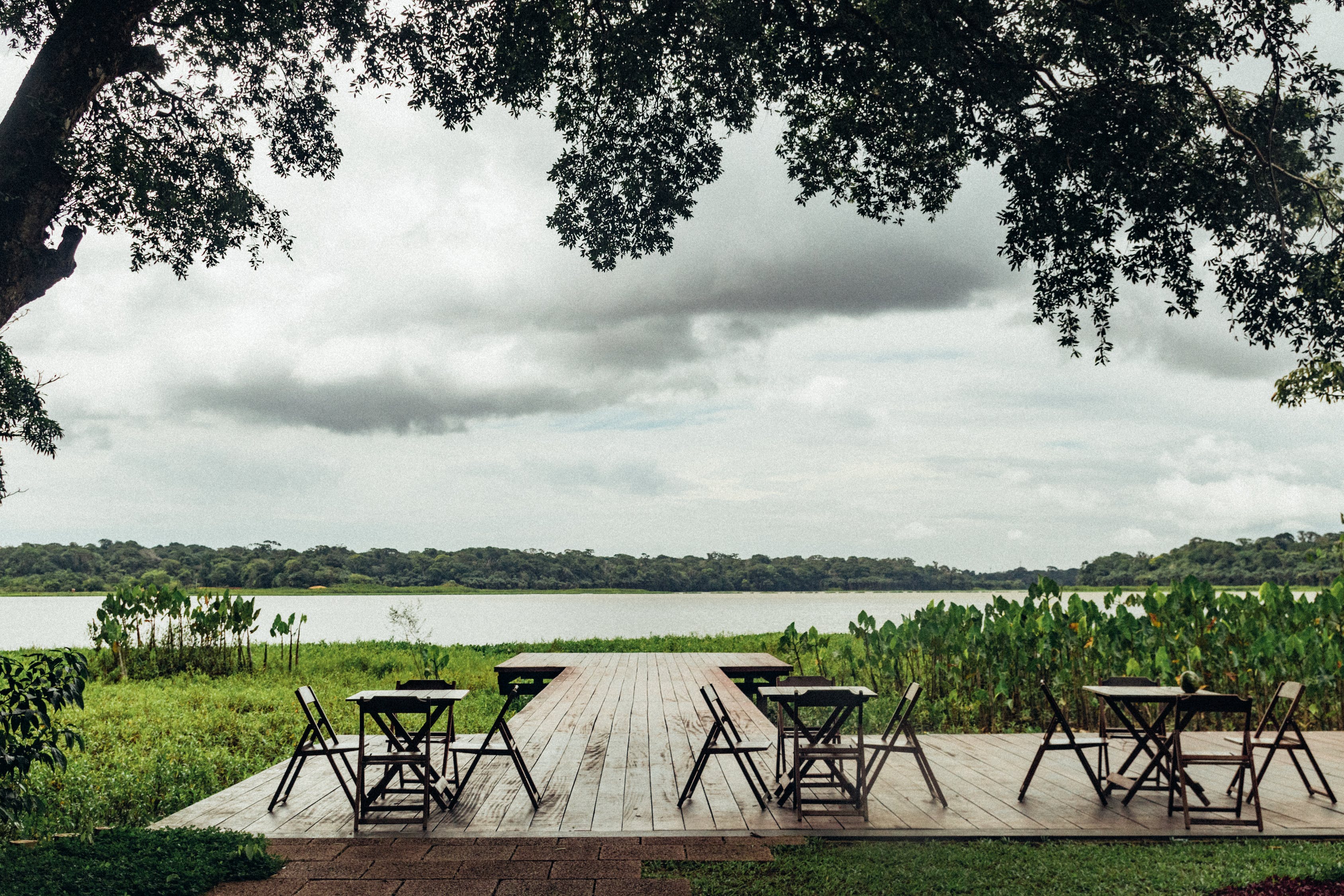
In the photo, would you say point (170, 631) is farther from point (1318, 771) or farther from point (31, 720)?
point (1318, 771)

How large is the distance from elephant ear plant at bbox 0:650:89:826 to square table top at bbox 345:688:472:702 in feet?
4.15

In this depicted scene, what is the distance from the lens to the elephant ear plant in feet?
13.5

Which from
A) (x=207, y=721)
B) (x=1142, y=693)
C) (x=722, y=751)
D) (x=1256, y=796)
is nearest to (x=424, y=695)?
(x=722, y=751)

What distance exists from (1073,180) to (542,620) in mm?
25890

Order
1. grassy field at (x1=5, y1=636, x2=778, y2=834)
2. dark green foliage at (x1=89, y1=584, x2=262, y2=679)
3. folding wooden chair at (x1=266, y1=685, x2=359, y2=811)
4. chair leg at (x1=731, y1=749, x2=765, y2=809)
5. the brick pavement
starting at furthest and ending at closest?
dark green foliage at (x1=89, y1=584, x2=262, y2=679) < grassy field at (x1=5, y1=636, x2=778, y2=834) < chair leg at (x1=731, y1=749, x2=765, y2=809) < folding wooden chair at (x1=266, y1=685, x2=359, y2=811) < the brick pavement

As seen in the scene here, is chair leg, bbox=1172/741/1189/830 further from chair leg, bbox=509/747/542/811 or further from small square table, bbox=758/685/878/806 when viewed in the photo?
chair leg, bbox=509/747/542/811

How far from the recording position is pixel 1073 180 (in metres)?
6.05

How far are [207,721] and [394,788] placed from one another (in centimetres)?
422

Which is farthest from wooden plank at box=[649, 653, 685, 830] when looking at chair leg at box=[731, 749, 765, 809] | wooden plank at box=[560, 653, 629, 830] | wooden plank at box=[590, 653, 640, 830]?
chair leg at box=[731, 749, 765, 809]

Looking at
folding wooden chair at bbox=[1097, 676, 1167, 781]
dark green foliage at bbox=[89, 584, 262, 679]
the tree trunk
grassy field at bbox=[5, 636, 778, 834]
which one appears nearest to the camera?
folding wooden chair at bbox=[1097, 676, 1167, 781]

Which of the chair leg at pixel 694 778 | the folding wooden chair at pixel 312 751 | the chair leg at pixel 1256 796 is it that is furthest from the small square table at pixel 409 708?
the chair leg at pixel 1256 796

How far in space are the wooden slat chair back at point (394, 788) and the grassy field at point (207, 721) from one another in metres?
1.47

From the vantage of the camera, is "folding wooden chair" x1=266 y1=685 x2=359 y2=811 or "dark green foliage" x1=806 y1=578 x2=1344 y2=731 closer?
"folding wooden chair" x1=266 y1=685 x2=359 y2=811

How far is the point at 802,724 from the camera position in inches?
212
